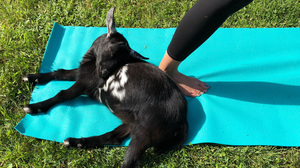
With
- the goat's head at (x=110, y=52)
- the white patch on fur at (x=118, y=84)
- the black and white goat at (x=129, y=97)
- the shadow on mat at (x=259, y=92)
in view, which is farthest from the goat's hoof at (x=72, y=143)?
the shadow on mat at (x=259, y=92)

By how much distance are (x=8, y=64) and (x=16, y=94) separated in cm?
48

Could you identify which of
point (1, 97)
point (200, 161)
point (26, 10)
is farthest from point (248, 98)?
point (26, 10)

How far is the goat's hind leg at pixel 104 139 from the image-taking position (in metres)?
2.42

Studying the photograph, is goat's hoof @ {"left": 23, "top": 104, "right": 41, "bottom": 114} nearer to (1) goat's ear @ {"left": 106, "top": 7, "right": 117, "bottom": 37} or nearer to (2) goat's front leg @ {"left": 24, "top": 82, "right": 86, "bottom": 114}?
(2) goat's front leg @ {"left": 24, "top": 82, "right": 86, "bottom": 114}

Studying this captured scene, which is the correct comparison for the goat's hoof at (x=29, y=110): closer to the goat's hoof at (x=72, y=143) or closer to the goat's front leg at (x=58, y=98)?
the goat's front leg at (x=58, y=98)

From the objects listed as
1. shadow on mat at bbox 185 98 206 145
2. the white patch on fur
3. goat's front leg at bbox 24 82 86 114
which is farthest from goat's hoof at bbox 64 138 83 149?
shadow on mat at bbox 185 98 206 145

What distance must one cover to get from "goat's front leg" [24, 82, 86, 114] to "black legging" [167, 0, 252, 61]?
1.17 metres

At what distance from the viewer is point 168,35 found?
351 cm

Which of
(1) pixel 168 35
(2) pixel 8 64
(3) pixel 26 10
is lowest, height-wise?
(2) pixel 8 64

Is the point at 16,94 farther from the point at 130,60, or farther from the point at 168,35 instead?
the point at 168,35

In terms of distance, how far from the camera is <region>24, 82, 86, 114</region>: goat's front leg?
2635 mm

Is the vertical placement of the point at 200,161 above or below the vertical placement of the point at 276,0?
below

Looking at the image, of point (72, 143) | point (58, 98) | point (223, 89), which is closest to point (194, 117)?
point (223, 89)

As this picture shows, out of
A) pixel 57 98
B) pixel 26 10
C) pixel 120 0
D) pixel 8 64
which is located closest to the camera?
pixel 57 98
